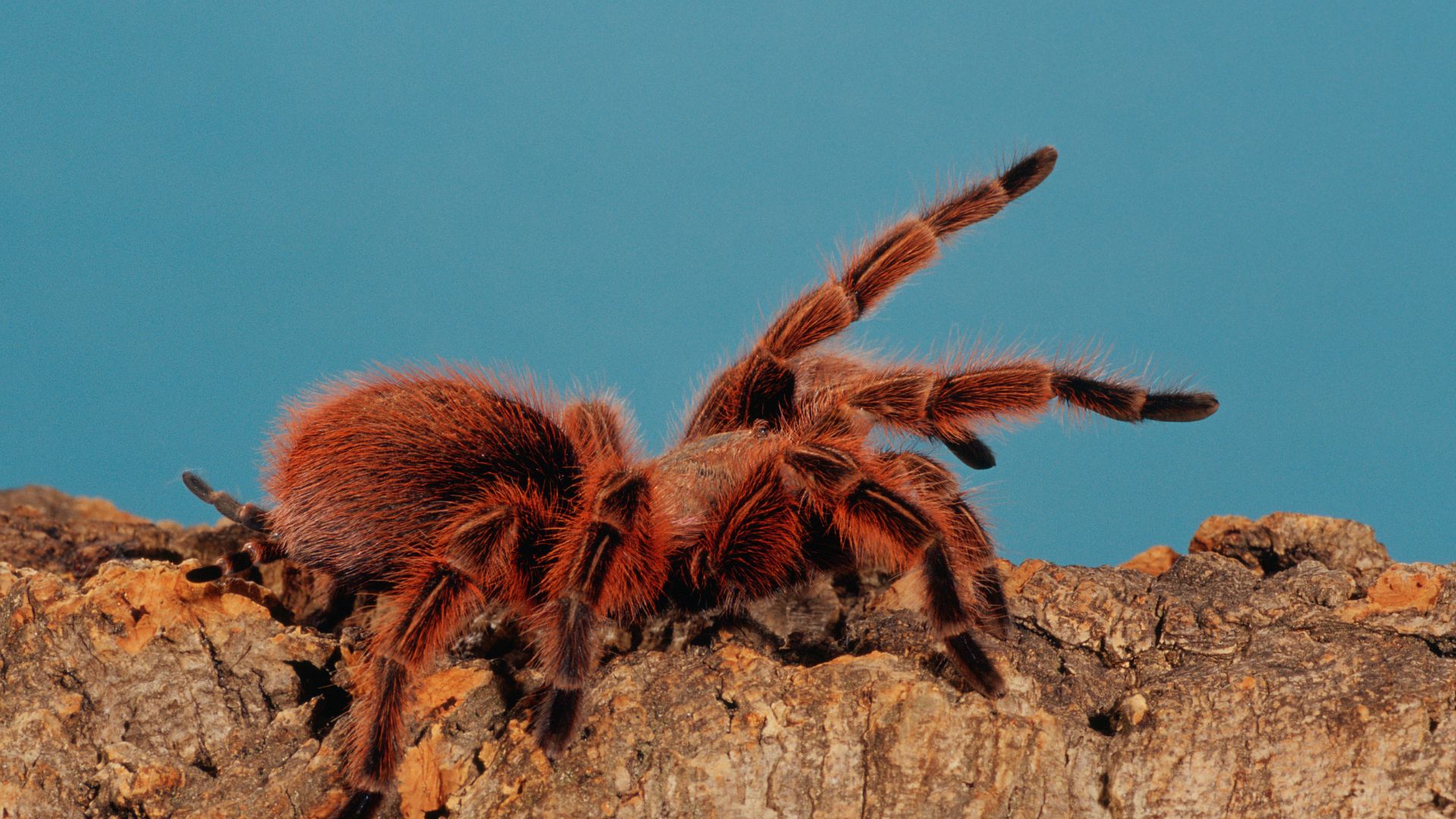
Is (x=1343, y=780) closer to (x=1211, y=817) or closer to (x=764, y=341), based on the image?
(x=1211, y=817)

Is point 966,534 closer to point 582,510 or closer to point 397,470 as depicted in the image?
point 582,510

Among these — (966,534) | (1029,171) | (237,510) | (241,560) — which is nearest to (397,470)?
(241,560)

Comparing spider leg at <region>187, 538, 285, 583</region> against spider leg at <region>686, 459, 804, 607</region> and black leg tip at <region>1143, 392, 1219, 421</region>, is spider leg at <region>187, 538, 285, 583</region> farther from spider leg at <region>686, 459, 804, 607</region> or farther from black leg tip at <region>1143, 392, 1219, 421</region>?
black leg tip at <region>1143, 392, 1219, 421</region>

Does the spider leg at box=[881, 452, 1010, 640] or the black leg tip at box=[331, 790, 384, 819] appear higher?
the spider leg at box=[881, 452, 1010, 640]

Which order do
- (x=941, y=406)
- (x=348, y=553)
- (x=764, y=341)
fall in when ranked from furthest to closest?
(x=764, y=341) → (x=941, y=406) → (x=348, y=553)

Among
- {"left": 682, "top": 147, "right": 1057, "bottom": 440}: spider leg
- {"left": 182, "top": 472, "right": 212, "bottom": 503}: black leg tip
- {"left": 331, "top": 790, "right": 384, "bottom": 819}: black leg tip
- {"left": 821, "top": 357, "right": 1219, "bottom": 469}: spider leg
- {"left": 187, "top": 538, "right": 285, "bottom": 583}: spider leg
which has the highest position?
{"left": 682, "top": 147, "right": 1057, "bottom": 440}: spider leg

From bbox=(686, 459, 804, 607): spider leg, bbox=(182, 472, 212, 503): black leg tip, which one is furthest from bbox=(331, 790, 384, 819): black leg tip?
bbox=(182, 472, 212, 503): black leg tip

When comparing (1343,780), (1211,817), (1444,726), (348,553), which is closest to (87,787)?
(348,553)
